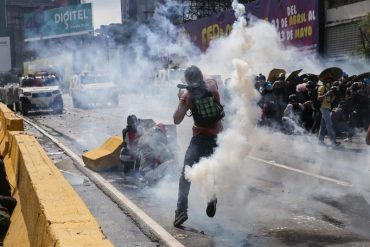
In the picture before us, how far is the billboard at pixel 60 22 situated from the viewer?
5722 centimetres

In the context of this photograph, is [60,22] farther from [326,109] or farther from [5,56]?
[326,109]

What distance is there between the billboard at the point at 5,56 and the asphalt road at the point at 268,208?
290 feet

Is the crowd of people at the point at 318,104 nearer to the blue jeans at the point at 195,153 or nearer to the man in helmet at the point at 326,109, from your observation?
the man in helmet at the point at 326,109

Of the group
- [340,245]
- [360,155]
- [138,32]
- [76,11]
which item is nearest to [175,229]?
[340,245]

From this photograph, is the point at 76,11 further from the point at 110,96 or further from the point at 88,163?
the point at 88,163

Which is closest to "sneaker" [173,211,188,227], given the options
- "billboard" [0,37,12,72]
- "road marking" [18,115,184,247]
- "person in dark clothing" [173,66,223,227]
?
"person in dark clothing" [173,66,223,227]

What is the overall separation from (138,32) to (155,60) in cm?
359

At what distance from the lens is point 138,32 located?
20688mm

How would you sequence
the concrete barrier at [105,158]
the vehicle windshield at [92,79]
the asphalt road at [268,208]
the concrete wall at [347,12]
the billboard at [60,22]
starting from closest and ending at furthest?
the asphalt road at [268,208] < the concrete barrier at [105,158] < the concrete wall at [347,12] < the vehicle windshield at [92,79] < the billboard at [60,22]

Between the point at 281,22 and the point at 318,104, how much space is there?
1187 cm

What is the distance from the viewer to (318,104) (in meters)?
16.4

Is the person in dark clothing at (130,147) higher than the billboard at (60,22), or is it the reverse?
the billboard at (60,22)

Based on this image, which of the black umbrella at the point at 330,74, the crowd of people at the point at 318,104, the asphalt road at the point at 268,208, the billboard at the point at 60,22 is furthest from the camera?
the billboard at the point at 60,22

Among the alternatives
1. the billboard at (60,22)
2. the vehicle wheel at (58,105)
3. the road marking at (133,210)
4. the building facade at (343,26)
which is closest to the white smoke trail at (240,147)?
the road marking at (133,210)
